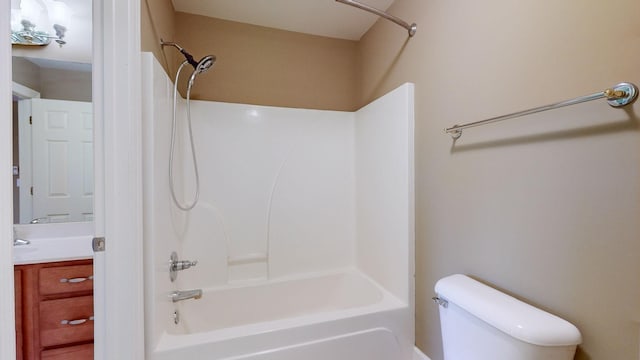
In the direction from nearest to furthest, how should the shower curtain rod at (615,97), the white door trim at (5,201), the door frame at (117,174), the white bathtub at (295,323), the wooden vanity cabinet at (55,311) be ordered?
the white door trim at (5,201) < the shower curtain rod at (615,97) < the door frame at (117,174) < the white bathtub at (295,323) < the wooden vanity cabinet at (55,311)

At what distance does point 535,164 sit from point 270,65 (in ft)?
6.21

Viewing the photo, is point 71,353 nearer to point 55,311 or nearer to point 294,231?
point 55,311

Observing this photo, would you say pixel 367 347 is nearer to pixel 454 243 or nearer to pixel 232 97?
pixel 454 243

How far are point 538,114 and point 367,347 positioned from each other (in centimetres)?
141

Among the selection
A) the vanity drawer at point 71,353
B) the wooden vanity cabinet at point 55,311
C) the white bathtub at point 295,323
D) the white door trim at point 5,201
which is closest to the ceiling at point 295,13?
the white door trim at point 5,201

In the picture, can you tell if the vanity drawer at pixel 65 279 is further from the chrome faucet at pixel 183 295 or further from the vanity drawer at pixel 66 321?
the chrome faucet at pixel 183 295

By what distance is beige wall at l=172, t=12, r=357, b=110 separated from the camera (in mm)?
2049

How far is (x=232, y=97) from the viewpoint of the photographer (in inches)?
83.6

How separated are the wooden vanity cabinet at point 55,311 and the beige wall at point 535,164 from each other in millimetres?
1963

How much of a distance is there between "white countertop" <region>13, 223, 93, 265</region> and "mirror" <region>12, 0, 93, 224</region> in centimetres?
5

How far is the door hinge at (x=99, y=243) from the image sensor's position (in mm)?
1081

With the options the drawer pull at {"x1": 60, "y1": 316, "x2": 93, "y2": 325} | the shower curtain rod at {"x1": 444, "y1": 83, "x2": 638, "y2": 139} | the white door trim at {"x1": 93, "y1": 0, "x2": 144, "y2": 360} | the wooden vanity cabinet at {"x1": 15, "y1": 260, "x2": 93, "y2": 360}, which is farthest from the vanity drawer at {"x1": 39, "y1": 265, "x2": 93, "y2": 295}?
the shower curtain rod at {"x1": 444, "y1": 83, "x2": 638, "y2": 139}

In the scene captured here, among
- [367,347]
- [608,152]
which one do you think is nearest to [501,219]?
[608,152]

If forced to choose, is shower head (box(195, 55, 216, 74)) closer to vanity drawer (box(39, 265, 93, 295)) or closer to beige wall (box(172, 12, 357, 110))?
beige wall (box(172, 12, 357, 110))
